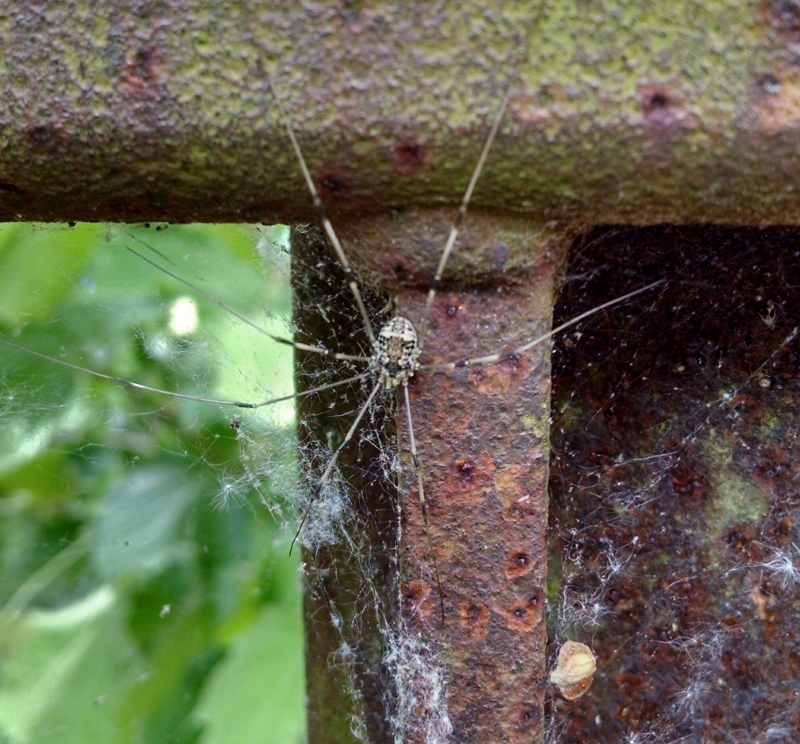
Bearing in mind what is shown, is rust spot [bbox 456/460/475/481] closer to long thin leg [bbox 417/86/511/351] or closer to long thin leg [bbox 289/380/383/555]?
long thin leg [bbox 417/86/511/351]

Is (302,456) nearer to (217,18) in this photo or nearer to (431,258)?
(431,258)

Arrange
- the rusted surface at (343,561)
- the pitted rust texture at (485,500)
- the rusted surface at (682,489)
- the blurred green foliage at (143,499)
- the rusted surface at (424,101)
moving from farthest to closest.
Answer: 1. the blurred green foliage at (143,499)
2. the rusted surface at (343,561)
3. the rusted surface at (682,489)
4. the pitted rust texture at (485,500)
5. the rusted surface at (424,101)

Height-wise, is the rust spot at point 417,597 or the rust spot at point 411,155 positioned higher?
the rust spot at point 411,155

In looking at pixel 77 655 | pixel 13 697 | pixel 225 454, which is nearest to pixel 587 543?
pixel 225 454

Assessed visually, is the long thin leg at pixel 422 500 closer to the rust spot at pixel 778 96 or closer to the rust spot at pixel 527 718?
the rust spot at pixel 527 718

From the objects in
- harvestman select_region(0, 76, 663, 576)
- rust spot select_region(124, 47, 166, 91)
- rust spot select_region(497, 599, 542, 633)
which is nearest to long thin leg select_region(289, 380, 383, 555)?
harvestman select_region(0, 76, 663, 576)

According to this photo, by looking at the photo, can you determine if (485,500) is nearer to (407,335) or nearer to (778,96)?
(407,335)

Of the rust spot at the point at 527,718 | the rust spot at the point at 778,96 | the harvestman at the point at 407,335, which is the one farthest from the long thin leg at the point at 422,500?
the rust spot at the point at 778,96
